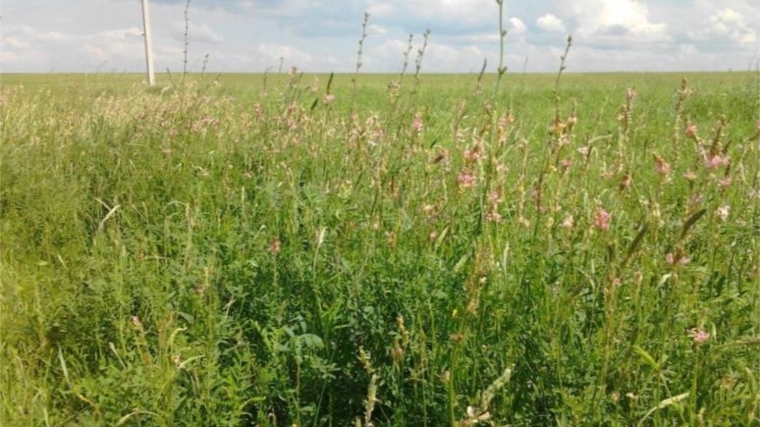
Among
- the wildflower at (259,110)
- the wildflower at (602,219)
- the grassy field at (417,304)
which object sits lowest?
the grassy field at (417,304)

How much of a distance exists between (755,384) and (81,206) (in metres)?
3.21

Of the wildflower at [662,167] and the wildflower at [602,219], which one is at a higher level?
the wildflower at [662,167]

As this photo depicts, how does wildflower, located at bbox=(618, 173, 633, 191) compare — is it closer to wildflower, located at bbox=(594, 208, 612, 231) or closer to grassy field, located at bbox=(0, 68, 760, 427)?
grassy field, located at bbox=(0, 68, 760, 427)

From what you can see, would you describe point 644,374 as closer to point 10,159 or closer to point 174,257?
point 174,257

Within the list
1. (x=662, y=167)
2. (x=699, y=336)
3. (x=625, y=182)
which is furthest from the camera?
(x=625, y=182)

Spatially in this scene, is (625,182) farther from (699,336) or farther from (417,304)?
(417,304)

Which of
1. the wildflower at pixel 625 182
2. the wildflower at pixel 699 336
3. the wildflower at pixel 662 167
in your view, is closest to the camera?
the wildflower at pixel 699 336

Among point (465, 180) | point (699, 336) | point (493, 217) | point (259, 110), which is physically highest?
point (259, 110)

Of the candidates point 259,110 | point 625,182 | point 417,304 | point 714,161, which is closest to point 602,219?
point 625,182

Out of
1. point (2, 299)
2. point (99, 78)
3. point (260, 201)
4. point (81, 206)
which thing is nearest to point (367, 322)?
point (260, 201)

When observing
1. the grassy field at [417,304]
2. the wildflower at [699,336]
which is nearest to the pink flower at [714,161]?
the grassy field at [417,304]

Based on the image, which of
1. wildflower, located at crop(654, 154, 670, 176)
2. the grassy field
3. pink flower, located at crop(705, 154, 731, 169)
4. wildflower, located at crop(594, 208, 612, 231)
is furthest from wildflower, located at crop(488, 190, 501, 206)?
pink flower, located at crop(705, 154, 731, 169)

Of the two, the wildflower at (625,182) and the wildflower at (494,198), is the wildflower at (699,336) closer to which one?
the wildflower at (625,182)

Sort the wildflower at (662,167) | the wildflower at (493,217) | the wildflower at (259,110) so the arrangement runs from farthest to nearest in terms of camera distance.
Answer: the wildflower at (259,110), the wildflower at (493,217), the wildflower at (662,167)
